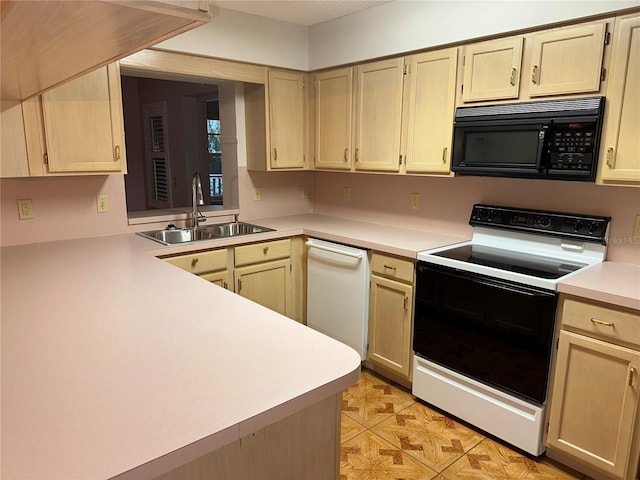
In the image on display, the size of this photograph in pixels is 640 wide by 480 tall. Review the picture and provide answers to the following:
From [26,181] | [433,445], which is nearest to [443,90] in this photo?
[433,445]

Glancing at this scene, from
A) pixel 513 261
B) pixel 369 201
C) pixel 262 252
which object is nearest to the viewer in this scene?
pixel 513 261

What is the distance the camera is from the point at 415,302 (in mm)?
2592

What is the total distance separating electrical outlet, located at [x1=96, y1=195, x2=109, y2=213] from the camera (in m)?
2.84

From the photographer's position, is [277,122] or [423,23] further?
[277,122]

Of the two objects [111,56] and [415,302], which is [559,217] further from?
[111,56]

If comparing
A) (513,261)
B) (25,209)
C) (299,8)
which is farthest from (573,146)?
(25,209)

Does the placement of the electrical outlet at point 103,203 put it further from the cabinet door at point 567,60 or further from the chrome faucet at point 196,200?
the cabinet door at point 567,60

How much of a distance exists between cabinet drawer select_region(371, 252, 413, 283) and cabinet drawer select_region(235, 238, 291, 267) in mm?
714

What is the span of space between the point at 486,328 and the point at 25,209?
2635 millimetres

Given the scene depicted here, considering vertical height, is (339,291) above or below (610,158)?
below

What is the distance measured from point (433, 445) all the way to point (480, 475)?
0.27 meters

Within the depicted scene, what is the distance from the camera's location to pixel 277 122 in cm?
335

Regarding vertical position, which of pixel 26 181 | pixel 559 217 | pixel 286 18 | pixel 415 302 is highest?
pixel 286 18

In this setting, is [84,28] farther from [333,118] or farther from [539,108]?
[333,118]
